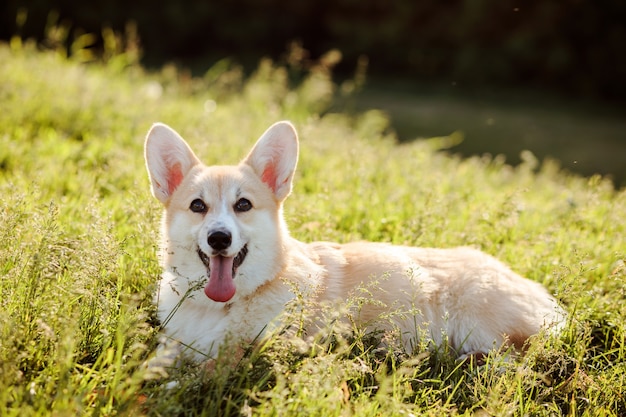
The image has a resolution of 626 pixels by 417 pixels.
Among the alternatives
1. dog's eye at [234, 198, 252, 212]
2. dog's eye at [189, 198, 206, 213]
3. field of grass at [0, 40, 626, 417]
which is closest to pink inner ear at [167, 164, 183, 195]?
field of grass at [0, 40, 626, 417]

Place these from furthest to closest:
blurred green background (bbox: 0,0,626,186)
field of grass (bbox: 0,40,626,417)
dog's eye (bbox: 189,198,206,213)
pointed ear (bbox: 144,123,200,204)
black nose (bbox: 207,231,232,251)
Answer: blurred green background (bbox: 0,0,626,186) < pointed ear (bbox: 144,123,200,204) < dog's eye (bbox: 189,198,206,213) < black nose (bbox: 207,231,232,251) < field of grass (bbox: 0,40,626,417)

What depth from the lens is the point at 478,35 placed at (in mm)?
19641

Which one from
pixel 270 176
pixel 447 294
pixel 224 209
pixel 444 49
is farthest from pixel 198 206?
pixel 444 49

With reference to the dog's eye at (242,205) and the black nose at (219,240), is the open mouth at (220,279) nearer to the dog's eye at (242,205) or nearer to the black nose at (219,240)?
the black nose at (219,240)

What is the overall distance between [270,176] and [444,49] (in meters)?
18.6

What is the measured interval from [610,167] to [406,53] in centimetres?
1180

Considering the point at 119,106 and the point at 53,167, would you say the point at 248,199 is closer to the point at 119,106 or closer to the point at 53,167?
the point at 53,167

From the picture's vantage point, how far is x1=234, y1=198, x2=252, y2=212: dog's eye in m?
2.82

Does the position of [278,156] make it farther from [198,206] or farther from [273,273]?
[273,273]

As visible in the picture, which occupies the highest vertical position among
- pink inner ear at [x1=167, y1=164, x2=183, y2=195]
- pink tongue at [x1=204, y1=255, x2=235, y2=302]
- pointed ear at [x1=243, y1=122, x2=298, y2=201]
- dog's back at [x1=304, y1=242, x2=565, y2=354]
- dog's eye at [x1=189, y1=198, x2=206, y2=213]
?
pointed ear at [x1=243, y1=122, x2=298, y2=201]

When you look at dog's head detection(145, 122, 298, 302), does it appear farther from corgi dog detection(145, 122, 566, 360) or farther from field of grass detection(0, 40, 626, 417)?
field of grass detection(0, 40, 626, 417)

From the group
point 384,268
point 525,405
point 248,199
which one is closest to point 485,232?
point 384,268

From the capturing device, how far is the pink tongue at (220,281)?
2.62 metres

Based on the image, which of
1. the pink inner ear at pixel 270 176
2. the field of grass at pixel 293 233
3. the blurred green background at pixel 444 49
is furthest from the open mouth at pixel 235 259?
the blurred green background at pixel 444 49
